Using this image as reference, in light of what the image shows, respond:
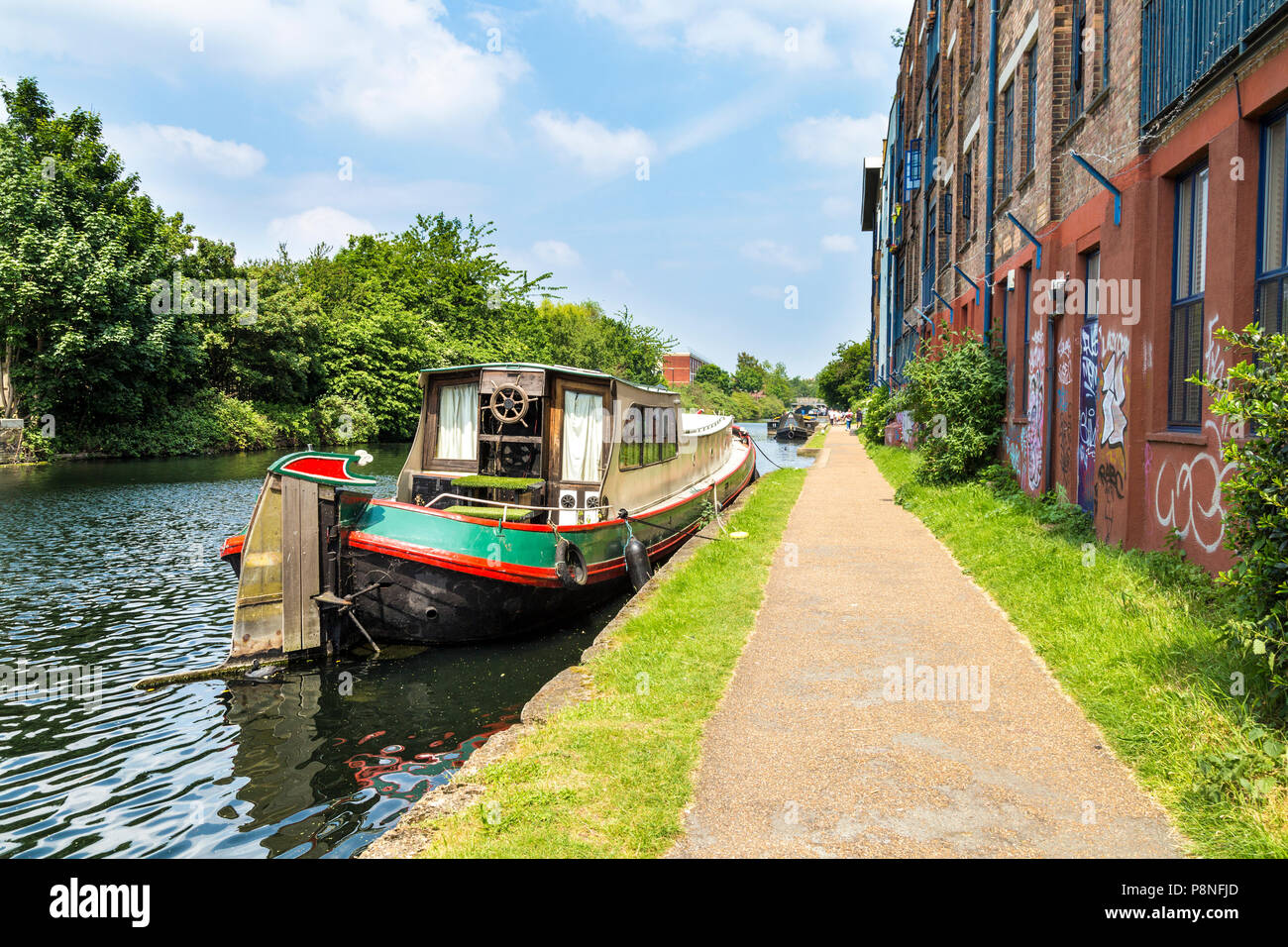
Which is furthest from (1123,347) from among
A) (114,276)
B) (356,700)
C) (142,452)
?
(142,452)

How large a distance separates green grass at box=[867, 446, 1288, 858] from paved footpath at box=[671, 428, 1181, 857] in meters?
0.14

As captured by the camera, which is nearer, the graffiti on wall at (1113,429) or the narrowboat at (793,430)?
the graffiti on wall at (1113,429)

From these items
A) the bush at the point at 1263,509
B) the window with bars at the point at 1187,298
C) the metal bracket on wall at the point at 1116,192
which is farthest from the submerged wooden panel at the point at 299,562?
the metal bracket on wall at the point at 1116,192

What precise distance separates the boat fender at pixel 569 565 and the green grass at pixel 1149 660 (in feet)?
13.9

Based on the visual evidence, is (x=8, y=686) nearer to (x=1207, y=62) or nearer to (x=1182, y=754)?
(x=1182, y=754)

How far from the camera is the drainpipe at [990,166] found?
616 inches

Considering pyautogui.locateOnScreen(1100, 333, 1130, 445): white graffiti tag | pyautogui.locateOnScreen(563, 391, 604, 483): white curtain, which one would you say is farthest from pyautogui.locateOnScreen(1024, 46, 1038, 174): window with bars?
pyautogui.locateOnScreen(563, 391, 604, 483): white curtain

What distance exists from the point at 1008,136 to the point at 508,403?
10.1 meters

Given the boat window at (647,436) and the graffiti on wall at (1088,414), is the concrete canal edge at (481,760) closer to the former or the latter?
the boat window at (647,436)

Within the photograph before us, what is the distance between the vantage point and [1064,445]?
36.1 feet

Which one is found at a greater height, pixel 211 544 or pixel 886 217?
pixel 886 217

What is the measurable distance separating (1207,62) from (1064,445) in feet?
16.5

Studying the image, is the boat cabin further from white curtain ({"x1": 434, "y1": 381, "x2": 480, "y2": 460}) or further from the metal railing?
the metal railing

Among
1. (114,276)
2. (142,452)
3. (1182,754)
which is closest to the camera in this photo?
(1182,754)
